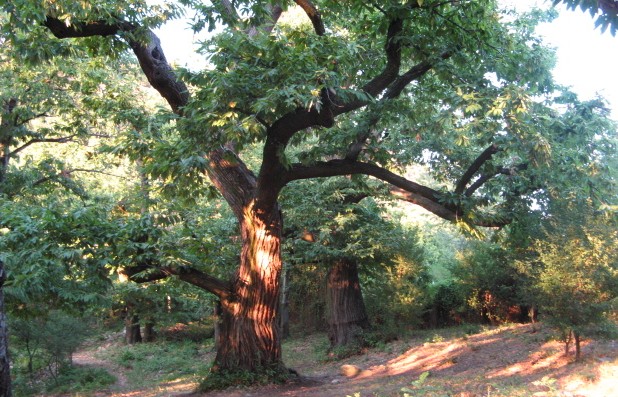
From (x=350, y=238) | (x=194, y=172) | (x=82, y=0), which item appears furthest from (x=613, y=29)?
(x=350, y=238)

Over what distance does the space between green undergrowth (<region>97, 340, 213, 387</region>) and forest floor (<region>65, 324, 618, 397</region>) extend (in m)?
0.23

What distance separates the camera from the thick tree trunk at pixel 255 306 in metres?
9.09

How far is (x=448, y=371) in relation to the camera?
11.2 metres

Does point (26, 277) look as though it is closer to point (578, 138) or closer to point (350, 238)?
point (350, 238)

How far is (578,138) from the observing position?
428 inches

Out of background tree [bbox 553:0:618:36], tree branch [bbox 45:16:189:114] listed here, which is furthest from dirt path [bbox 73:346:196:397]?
background tree [bbox 553:0:618:36]

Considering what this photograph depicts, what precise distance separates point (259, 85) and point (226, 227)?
9244 millimetres

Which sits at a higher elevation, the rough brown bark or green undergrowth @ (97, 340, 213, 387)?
the rough brown bark

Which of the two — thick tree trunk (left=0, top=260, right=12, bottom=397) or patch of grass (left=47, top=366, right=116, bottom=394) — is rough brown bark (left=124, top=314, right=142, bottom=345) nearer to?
patch of grass (left=47, top=366, right=116, bottom=394)

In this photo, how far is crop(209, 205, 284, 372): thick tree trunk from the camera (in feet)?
29.8

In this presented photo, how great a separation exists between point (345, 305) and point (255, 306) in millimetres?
7881

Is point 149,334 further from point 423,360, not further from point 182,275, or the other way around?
point 182,275

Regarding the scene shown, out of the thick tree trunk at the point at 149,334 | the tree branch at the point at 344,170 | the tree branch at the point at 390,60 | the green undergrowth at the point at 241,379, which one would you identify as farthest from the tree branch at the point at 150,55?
the thick tree trunk at the point at 149,334

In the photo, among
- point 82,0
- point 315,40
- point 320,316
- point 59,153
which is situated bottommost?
point 320,316
